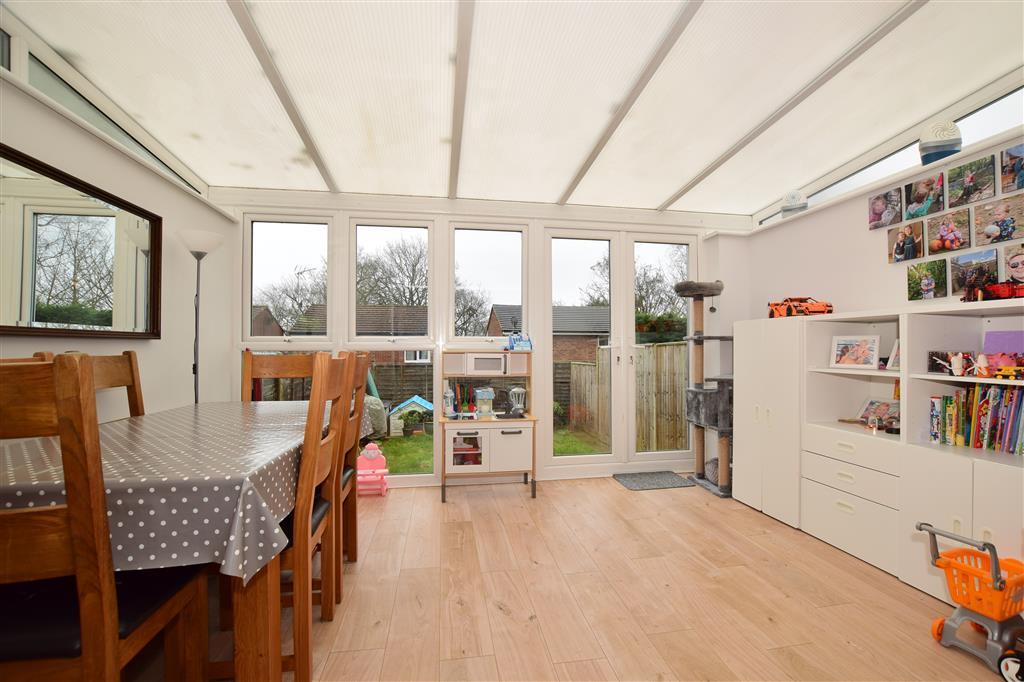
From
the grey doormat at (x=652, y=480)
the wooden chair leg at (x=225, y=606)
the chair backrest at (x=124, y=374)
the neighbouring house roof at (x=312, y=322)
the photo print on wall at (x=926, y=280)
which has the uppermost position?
the photo print on wall at (x=926, y=280)

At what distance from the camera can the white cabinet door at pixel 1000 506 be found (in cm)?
165

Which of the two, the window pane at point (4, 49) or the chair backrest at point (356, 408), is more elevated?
the window pane at point (4, 49)

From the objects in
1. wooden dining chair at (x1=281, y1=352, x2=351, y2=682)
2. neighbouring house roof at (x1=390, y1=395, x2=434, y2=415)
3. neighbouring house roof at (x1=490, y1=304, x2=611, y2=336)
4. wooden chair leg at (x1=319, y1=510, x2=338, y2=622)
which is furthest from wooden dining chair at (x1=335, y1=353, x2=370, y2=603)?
neighbouring house roof at (x1=490, y1=304, x2=611, y2=336)

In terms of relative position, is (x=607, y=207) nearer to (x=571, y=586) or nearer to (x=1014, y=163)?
(x=1014, y=163)

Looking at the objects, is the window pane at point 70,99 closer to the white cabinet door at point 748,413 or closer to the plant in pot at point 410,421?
the plant in pot at point 410,421

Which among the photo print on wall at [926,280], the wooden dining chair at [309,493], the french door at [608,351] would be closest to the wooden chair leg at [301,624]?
the wooden dining chair at [309,493]

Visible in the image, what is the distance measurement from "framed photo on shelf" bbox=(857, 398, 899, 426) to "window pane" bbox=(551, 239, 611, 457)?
5.91ft

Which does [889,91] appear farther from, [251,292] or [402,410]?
[251,292]

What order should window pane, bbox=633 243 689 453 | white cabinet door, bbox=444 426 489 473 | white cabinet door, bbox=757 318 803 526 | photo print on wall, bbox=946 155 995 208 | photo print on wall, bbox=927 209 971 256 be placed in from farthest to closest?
window pane, bbox=633 243 689 453 < white cabinet door, bbox=444 426 489 473 < white cabinet door, bbox=757 318 803 526 < photo print on wall, bbox=927 209 971 256 < photo print on wall, bbox=946 155 995 208

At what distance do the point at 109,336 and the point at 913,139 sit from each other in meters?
4.56

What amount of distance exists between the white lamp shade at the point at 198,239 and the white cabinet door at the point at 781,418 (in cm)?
360

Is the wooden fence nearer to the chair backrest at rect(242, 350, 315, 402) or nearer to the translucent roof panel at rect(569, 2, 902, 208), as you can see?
the translucent roof panel at rect(569, 2, 902, 208)

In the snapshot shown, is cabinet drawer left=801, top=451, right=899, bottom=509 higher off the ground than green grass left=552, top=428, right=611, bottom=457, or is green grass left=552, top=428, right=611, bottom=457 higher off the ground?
cabinet drawer left=801, top=451, right=899, bottom=509

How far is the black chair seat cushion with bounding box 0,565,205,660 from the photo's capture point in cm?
84
